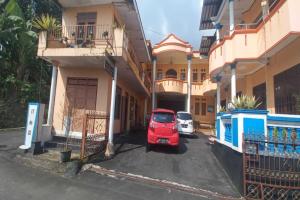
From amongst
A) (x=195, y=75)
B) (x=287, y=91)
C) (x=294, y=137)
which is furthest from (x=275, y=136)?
(x=195, y=75)

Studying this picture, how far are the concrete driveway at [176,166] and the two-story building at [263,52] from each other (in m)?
3.44

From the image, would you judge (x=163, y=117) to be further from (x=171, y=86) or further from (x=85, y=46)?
(x=171, y=86)

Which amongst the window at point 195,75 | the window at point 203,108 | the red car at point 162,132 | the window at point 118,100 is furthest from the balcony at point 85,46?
the window at point 195,75

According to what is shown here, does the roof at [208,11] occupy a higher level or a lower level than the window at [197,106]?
higher

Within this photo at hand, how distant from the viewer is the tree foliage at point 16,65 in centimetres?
1630

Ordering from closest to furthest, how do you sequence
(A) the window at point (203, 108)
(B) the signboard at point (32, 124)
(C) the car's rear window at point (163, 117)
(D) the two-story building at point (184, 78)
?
1. (B) the signboard at point (32, 124)
2. (C) the car's rear window at point (163, 117)
3. (D) the two-story building at point (184, 78)
4. (A) the window at point (203, 108)

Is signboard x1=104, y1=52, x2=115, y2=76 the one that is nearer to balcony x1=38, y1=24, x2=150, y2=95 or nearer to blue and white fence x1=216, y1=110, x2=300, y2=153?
balcony x1=38, y1=24, x2=150, y2=95

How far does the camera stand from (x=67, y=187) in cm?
618

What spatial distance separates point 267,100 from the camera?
10164 mm

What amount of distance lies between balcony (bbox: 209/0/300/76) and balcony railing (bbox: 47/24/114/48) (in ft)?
19.2

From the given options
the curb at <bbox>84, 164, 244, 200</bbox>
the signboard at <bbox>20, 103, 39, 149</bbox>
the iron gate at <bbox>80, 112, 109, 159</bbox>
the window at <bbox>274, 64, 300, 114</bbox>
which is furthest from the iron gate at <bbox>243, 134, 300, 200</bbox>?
the signboard at <bbox>20, 103, 39, 149</bbox>

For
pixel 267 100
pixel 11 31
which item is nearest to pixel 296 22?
pixel 267 100

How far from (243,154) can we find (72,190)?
15.7 feet

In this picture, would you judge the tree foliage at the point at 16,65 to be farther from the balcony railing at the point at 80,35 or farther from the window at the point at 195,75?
the window at the point at 195,75
